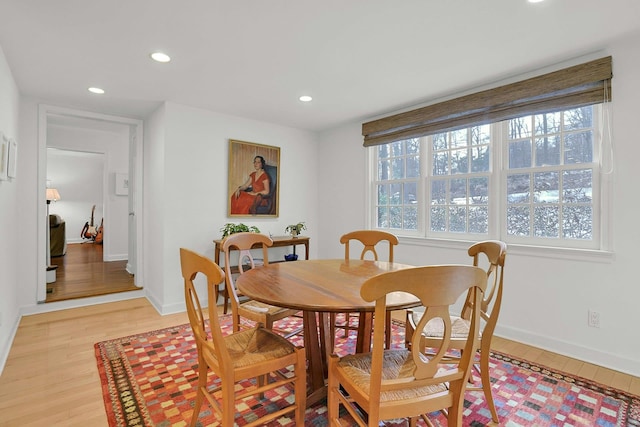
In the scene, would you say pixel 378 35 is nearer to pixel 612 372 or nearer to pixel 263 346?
pixel 263 346

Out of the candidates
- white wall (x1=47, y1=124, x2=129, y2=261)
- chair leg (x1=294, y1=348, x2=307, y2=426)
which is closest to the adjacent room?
chair leg (x1=294, y1=348, x2=307, y2=426)

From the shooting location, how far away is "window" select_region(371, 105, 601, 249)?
2580 millimetres

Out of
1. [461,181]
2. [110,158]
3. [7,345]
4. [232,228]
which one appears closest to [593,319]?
[461,181]

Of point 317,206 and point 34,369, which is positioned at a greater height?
point 317,206

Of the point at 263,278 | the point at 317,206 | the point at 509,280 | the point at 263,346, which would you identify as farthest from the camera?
the point at 317,206

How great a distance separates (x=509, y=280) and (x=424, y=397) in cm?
210

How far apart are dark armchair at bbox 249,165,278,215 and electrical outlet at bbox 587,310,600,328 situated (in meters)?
3.40

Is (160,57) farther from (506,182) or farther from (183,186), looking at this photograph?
(506,182)

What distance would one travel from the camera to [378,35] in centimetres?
218

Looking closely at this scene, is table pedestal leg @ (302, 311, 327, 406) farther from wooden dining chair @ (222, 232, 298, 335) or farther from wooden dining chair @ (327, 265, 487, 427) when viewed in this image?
wooden dining chair @ (327, 265, 487, 427)

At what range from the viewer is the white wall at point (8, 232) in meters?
2.45

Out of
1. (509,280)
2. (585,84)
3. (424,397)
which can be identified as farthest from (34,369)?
(585,84)

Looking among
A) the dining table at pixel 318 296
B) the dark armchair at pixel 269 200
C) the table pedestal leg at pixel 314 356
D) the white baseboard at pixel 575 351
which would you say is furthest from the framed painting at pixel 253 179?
the white baseboard at pixel 575 351

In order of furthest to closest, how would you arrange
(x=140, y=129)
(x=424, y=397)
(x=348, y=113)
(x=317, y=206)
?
(x=317, y=206) < (x=140, y=129) < (x=348, y=113) < (x=424, y=397)
